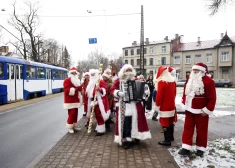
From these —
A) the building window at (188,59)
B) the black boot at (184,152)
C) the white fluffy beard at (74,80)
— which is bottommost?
the black boot at (184,152)

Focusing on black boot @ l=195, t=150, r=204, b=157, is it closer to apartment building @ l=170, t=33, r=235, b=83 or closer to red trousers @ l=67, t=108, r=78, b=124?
red trousers @ l=67, t=108, r=78, b=124

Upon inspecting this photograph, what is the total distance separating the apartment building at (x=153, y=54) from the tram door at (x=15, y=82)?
3826 cm

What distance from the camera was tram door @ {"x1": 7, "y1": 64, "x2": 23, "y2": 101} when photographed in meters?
13.4

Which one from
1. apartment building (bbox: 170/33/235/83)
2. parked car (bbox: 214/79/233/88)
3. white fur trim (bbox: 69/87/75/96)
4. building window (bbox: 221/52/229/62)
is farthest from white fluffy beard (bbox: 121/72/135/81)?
building window (bbox: 221/52/229/62)

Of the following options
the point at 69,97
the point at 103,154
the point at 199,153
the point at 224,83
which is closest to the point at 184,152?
the point at 199,153

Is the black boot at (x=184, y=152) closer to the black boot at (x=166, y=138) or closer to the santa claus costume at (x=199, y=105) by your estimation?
the santa claus costume at (x=199, y=105)

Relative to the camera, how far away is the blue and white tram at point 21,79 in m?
12.8

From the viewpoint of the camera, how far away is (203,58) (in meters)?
46.5

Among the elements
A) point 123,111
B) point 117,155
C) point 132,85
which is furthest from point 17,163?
point 132,85

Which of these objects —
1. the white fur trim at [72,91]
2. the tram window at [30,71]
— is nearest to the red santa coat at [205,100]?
the white fur trim at [72,91]

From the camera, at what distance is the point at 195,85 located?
173 inches

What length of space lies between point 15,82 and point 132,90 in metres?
11.3

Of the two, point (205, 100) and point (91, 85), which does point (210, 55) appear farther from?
point (205, 100)

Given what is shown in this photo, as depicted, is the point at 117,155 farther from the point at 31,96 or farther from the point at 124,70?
the point at 31,96
